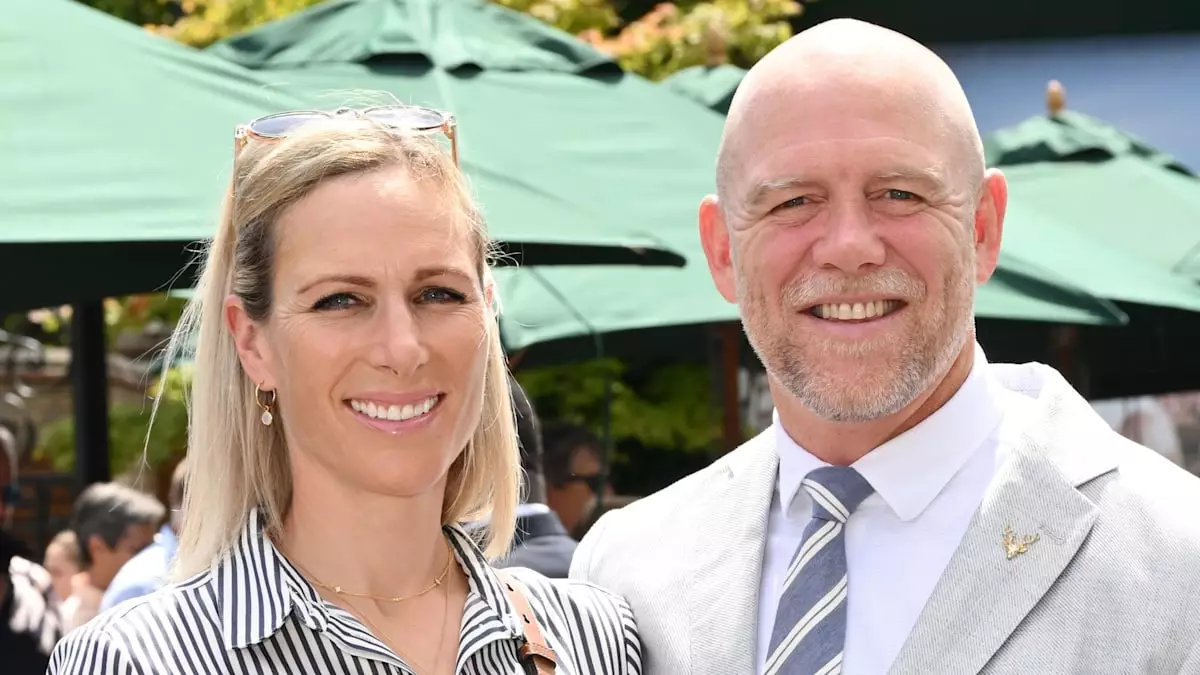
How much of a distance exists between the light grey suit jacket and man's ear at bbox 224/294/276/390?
77 cm

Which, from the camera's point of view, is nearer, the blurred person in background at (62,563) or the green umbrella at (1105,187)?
the blurred person in background at (62,563)

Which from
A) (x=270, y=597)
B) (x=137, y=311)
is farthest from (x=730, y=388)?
(x=270, y=597)

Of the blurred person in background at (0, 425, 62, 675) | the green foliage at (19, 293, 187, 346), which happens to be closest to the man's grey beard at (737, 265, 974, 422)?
the blurred person in background at (0, 425, 62, 675)

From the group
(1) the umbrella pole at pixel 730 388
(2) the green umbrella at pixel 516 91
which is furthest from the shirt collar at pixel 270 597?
(1) the umbrella pole at pixel 730 388

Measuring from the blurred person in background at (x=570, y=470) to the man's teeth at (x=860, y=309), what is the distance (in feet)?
14.3

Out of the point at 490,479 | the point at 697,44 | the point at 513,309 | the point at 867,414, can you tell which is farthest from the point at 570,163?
the point at 697,44

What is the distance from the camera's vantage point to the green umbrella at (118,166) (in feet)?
14.7

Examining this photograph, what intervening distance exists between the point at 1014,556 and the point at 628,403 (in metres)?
9.38

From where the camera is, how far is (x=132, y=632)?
2.61 metres

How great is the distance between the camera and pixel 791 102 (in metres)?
2.87

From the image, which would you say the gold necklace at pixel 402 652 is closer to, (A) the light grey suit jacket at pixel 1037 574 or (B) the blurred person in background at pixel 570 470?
(A) the light grey suit jacket at pixel 1037 574

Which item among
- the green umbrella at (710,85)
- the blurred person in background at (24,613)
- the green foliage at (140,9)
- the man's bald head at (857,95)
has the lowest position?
the green foliage at (140,9)

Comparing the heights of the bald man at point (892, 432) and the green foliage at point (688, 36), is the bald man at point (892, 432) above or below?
above

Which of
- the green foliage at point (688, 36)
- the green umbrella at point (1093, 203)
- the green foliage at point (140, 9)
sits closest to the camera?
the green umbrella at point (1093, 203)
